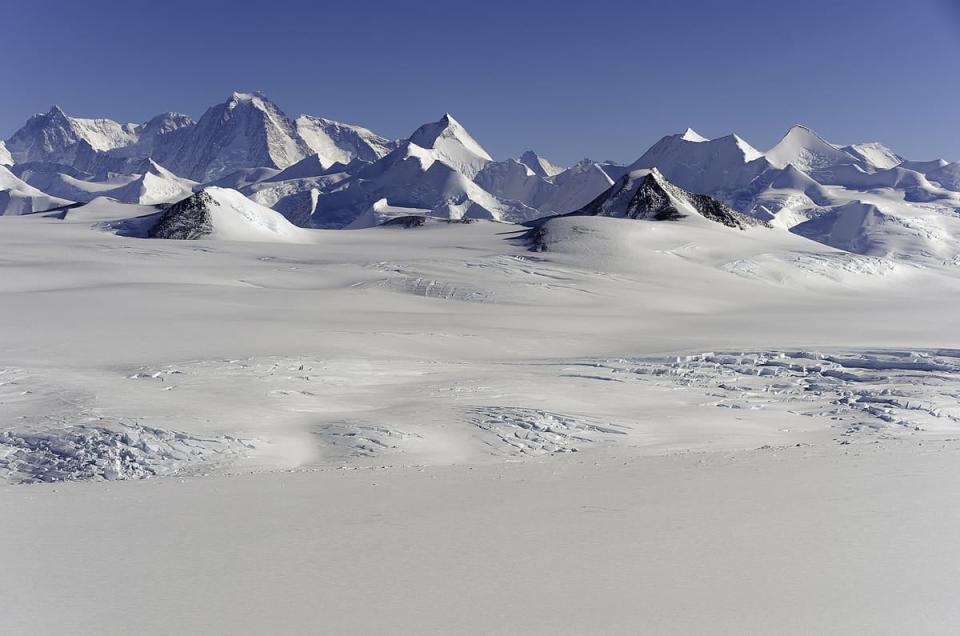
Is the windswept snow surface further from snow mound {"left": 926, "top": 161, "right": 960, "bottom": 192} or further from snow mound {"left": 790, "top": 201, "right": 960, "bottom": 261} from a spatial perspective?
snow mound {"left": 926, "top": 161, "right": 960, "bottom": 192}

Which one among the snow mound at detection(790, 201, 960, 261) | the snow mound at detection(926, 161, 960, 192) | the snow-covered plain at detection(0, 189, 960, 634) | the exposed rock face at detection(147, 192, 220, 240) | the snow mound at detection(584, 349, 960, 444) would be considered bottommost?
the snow-covered plain at detection(0, 189, 960, 634)

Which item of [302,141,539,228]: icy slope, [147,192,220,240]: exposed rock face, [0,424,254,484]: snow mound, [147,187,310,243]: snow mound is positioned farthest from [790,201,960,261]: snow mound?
[0,424,254,484]: snow mound

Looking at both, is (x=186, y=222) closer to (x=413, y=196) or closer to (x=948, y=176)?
(x=413, y=196)

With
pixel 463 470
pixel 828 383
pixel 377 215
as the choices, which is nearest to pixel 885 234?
pixel 377 215

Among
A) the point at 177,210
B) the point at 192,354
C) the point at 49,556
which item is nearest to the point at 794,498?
the point at 49,556

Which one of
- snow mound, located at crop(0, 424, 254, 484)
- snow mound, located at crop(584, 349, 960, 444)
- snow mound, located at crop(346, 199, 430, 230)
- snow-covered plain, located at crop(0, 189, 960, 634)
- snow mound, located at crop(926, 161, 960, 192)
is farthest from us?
snow mound, located at crop(926, 161, 960, 192)

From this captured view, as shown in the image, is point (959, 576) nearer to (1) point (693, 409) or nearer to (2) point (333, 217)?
(1) point (693, 409)
